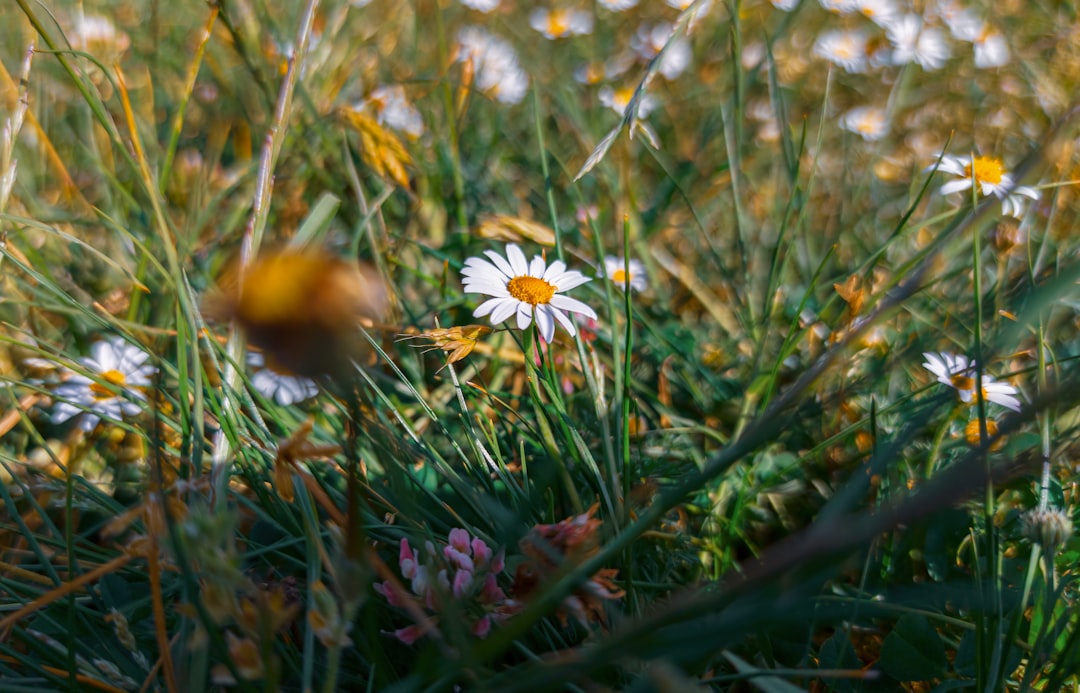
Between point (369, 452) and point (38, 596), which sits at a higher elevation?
point (369, 452)

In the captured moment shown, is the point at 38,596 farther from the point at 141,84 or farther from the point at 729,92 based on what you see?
the point at 729,92

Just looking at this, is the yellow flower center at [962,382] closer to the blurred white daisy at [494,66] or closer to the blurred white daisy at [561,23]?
the blurred white daisy at [494,66]

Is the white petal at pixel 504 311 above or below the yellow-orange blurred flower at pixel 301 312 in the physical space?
above

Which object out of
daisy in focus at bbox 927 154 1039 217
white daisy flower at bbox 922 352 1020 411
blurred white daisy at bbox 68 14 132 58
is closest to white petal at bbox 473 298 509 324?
white daisy flower at bbox 922 352 1020 411

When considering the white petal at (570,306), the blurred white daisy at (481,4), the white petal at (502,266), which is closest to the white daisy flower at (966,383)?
the white petal at (570,306)

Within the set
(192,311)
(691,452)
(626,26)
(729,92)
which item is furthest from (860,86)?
(192,311)

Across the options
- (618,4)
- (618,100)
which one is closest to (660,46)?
(618,100)
